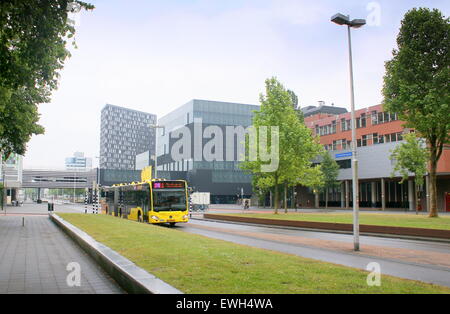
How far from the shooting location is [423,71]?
29.1 metres

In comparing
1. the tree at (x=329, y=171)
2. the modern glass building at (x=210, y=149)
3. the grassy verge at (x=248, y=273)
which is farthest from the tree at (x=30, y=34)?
the modern glass building at (x=210, y=149)

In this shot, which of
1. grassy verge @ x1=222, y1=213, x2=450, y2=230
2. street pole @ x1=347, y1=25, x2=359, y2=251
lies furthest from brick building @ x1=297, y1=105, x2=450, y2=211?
street pole @ x1=347, y1=25, x2=359, y2=251

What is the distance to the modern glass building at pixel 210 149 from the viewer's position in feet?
308

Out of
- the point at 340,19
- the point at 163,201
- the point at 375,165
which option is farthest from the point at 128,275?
the point at 375,165

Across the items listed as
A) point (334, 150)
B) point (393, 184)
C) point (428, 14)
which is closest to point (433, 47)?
point (428, 14)

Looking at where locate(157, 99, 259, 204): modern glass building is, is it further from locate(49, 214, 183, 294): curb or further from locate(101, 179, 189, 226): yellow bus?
locate(49, 214, 183, 294): curb

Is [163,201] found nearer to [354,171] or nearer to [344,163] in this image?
[354,171]

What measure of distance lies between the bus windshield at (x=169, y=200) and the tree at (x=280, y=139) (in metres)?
13.1

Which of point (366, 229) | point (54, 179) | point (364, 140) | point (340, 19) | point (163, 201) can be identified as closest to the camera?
point (340, 19)

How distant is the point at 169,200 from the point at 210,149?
69656 millimetres

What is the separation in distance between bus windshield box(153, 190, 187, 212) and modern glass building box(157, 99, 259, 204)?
67292mm

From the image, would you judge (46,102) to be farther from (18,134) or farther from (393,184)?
(393,184)

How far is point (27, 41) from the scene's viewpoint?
973 centimetres

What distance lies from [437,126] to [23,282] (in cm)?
2910
